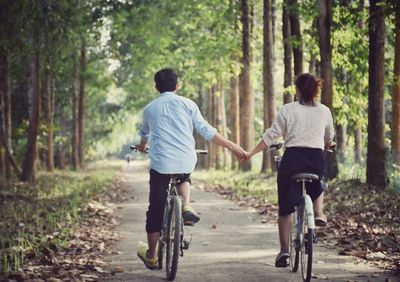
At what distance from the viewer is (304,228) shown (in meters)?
6.63

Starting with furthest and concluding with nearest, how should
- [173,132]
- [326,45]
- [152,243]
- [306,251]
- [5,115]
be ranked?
[5,115], [326,45], [152,243], [173,132], [306,251]

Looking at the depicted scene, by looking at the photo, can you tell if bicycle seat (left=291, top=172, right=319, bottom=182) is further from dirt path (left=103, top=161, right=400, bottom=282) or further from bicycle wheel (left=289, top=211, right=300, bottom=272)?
dirt path (left=103, top=161, right=400, bottom=282)

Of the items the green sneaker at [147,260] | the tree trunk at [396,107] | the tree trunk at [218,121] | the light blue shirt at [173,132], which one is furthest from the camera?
the tree trunk at [218,121]

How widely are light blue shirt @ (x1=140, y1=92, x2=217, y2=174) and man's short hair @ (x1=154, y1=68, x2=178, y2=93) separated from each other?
0.08m

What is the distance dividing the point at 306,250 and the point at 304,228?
262mm

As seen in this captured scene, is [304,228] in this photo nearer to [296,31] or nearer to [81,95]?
[296,31]

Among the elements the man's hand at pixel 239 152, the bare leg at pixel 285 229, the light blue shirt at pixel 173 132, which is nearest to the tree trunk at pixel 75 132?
the man's hand at pixel 239 152

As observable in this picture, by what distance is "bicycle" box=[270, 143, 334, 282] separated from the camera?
20.8 feet

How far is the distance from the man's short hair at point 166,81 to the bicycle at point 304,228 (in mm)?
1392

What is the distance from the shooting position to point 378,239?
909cm

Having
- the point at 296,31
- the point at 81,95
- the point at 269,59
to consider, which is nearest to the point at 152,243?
the point at 296,31

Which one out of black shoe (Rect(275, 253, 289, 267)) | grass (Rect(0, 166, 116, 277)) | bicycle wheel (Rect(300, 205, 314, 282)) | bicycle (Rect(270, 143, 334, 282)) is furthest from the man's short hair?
grass (Rect(0, 166, 116, 277))

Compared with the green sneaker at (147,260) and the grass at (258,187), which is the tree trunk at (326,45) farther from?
the green sneaker at (147,260)

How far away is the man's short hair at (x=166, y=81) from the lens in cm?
721
